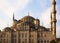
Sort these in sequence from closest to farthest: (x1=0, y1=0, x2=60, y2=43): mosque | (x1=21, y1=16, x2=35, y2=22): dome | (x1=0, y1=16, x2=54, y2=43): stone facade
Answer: (x1=0, y1=0, x2=60, y2=43): mosque, (x1=0, y1=16, x2=54, y2=43): stone facade, (x1=21, y1=16, x2=35, y2=22): dome

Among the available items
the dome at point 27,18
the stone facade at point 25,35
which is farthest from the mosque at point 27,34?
the dome at point 27,18

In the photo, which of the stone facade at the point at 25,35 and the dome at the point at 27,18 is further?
the dome at the point at 27,18

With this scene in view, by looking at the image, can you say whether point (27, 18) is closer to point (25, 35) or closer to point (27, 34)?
point (25, 35)

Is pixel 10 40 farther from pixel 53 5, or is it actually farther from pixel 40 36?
pixel 53 5

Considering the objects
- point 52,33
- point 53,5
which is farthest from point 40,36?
point 53,5

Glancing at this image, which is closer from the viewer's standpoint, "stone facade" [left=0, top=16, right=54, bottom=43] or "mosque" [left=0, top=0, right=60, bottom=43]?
"mosque" [left=0, top=0, right=60, bottom=43]

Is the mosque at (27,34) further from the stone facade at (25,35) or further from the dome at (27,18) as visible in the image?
the dome at (27,18)

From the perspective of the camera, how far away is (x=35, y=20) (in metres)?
74.5

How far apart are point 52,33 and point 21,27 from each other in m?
6.89

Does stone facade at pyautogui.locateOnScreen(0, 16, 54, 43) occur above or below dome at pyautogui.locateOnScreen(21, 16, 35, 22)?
below

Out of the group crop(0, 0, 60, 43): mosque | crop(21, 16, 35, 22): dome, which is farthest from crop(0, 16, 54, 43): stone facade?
crop(21, 16, 35, 22): dome

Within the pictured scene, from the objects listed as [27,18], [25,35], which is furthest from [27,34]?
[27,18]

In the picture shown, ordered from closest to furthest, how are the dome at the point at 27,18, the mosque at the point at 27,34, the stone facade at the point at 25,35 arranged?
the mosque at the point at 27,34
the stone facade at the point at 25,35
the dome at the point at 27,18

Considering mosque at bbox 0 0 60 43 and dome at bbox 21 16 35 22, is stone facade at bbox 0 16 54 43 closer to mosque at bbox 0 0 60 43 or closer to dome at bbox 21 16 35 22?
mosque at bbox 0 0 60 43
